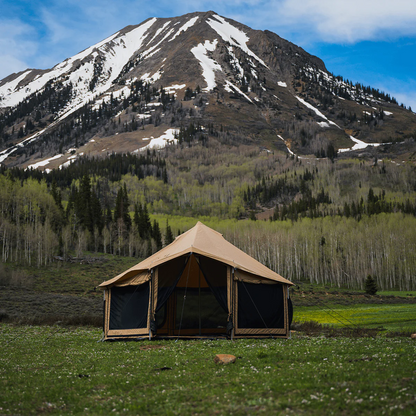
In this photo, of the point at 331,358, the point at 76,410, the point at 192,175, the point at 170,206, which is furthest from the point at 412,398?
the point at 192,175

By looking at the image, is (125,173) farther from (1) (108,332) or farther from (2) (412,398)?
(2) (412,398)

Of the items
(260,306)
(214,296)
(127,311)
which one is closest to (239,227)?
(214,296)

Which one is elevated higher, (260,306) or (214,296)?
(214,296)

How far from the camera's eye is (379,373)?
27.4ft

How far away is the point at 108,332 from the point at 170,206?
146 m

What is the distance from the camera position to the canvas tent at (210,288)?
17698mm

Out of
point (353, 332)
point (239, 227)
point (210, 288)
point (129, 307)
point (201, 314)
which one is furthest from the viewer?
point (239, 227)

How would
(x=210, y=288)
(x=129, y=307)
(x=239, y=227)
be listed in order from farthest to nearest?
(x=239, y=227) < (x=129, y=307) < (x=210, y=288)

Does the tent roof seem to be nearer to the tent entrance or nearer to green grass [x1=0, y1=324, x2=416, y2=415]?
the tent entrance

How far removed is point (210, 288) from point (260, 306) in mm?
2595

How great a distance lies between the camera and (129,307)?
19156mm

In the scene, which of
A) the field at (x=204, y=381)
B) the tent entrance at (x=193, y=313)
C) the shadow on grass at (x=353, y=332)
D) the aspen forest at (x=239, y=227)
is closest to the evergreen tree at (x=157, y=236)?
the aspen forest at (x=239, y=227)

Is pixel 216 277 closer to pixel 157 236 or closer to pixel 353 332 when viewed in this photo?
pixel 353 332

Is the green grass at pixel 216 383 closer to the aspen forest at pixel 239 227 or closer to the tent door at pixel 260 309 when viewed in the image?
the tent door at pixel 260 309
